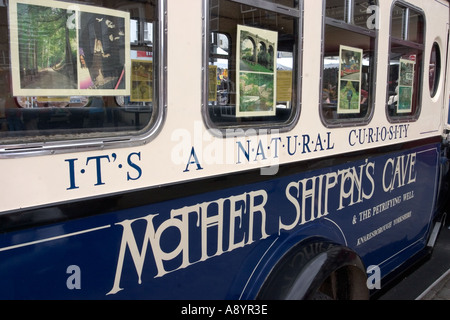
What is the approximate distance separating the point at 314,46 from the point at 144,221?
3.91 ft

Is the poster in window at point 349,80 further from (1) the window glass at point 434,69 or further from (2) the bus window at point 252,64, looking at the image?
(1) the window glass at point 434,69

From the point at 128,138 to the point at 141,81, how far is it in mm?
204

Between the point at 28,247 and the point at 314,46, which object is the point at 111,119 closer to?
the point at 28,247

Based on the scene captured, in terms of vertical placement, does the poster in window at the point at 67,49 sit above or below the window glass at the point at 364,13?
below

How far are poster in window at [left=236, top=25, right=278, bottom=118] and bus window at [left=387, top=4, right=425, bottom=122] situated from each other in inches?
44.8

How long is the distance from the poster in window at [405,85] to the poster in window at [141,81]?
1944 millimetres

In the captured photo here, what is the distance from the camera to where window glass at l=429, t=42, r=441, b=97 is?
318 centimetres

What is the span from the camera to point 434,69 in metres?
3.24

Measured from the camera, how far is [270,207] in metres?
1.86

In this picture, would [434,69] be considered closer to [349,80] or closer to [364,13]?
[364,13]

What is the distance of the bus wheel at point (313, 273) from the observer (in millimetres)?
1817

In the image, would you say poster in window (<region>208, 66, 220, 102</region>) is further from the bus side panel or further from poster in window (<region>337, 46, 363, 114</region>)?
poster in window (<region>337, 46, 363, 114</region>)

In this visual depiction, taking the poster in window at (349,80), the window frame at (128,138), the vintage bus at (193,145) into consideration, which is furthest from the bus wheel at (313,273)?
the window frame at (128,138)
